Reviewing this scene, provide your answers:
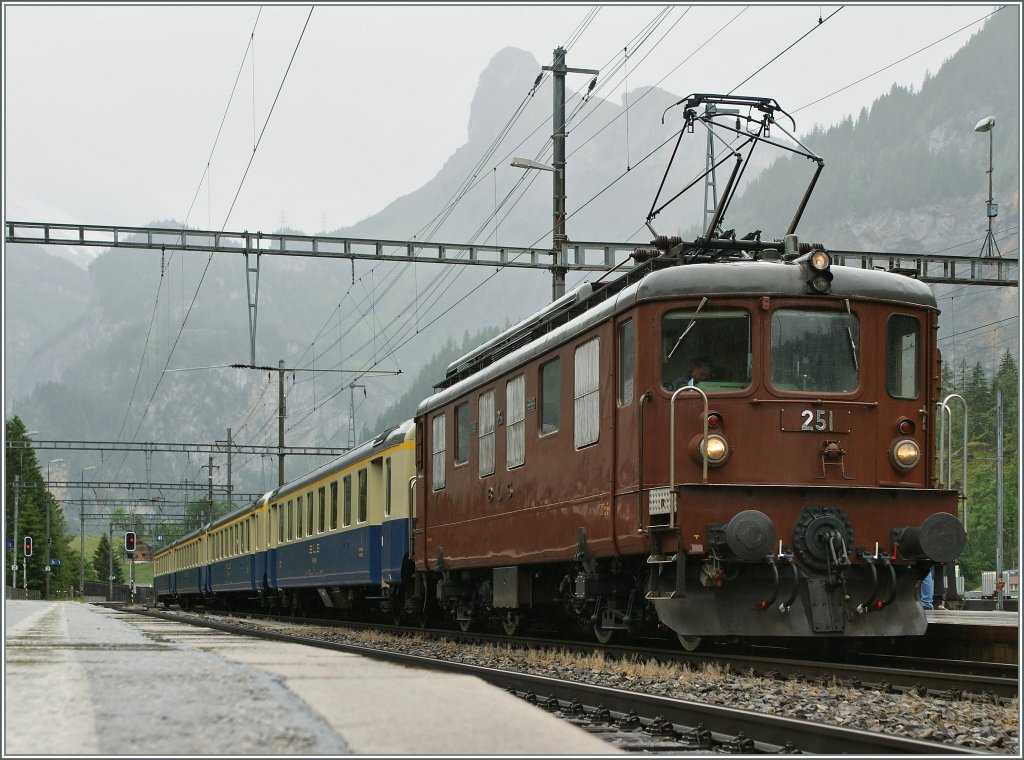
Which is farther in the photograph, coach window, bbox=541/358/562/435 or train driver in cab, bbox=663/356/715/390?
coach window, bbox=541/358/562/435

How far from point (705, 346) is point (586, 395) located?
1.64m

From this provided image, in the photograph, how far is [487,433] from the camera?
16.1 m

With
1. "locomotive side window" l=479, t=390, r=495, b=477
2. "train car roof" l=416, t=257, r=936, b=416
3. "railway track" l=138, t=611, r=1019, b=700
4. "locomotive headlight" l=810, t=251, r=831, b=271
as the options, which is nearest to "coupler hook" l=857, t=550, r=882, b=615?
"railway track" l=138, t=611, r=1019, b=700

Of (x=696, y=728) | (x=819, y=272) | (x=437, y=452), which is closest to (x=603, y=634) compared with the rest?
(x=819, y=272)

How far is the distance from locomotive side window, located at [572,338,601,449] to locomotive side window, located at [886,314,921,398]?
8.71ft

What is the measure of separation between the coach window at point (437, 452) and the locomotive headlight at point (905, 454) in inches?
308

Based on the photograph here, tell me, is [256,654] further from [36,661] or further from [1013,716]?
[1013,716]

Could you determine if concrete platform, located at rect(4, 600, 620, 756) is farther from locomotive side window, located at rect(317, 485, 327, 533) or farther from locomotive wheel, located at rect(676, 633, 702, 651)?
locomotive side window, located at rect(317, 485, 327, 533)

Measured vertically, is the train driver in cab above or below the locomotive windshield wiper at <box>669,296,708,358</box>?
below

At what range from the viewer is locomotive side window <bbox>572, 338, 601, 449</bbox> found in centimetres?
1279

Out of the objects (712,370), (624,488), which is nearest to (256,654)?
(624,488)

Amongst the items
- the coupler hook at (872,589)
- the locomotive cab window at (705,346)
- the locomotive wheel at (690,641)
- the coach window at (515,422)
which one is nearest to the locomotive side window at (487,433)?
the coach window at (515,422)

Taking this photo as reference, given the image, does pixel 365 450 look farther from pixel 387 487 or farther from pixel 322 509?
pixel 322 509

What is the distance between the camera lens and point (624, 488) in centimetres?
1206
